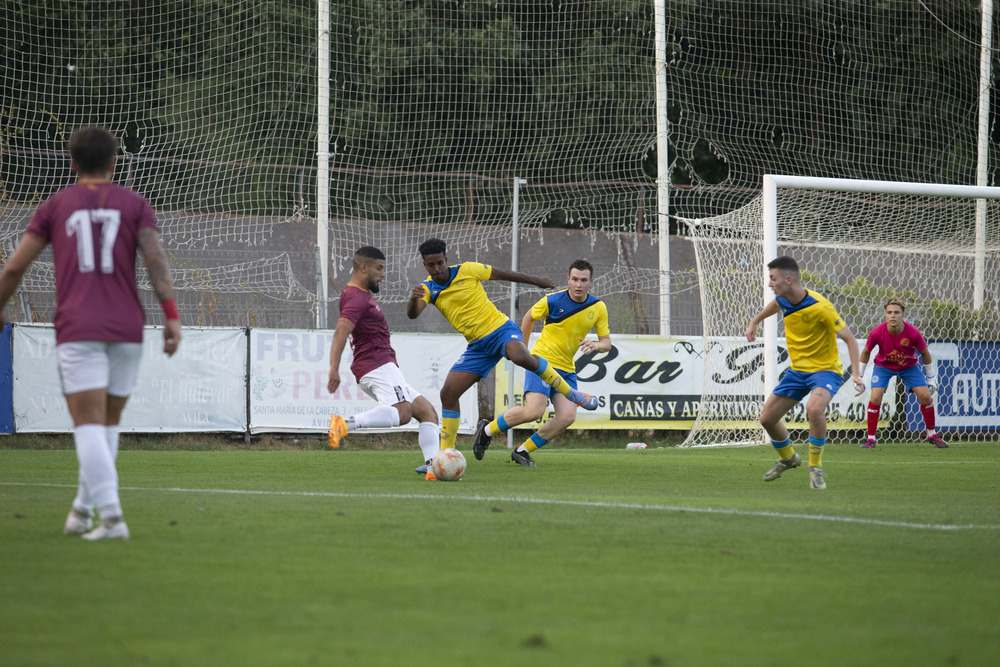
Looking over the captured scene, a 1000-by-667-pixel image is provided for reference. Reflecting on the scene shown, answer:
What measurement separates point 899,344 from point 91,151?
12.9 metres

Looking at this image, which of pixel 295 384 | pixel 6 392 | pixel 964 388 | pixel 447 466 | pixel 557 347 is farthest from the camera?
pixel 964 388

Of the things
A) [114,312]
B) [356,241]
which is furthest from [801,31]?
[114,312]

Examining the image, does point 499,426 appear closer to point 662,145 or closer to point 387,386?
point 387,386

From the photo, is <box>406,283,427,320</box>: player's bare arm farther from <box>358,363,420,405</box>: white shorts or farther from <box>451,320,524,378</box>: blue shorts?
<box>451,320,524,378</box>: blue shorts

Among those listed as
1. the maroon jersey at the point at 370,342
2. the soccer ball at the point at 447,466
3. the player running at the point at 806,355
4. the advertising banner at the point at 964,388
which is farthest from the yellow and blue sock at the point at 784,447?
the advertising banner at the point at 964,388

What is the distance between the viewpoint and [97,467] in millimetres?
4836

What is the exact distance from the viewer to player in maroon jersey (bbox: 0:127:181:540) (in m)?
4.84

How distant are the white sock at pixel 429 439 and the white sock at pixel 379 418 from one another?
0.94ft

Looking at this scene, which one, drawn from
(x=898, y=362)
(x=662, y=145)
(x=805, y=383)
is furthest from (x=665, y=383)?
(x=805, y=383)

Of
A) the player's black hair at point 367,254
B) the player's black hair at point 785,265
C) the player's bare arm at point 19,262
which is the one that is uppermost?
the player's black hair at point 367,254

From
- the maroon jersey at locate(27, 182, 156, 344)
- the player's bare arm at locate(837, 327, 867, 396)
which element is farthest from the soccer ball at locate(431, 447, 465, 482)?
the maroon jersey at locate(27, 182, 156, 344)

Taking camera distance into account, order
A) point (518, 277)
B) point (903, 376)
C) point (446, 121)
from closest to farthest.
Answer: point (518, 277) → point (903, 376) → point (446, 121)

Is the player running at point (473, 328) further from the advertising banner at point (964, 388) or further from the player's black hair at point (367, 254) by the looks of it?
the advertising banner at point (964, 388)

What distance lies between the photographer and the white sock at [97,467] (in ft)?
15.8
